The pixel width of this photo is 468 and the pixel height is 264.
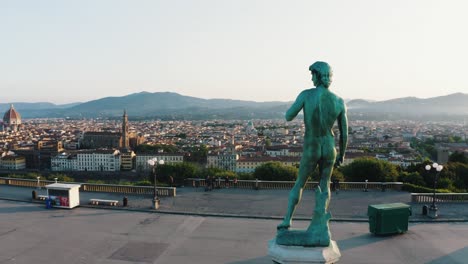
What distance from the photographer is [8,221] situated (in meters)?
14.5

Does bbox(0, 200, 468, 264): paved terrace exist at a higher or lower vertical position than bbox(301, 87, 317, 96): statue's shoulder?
lower

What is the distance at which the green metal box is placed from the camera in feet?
41.0

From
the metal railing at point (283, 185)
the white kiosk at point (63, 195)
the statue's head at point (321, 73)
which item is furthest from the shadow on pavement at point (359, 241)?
the white kiosk at point (63, 195)

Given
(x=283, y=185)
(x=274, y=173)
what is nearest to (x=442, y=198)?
(x=283, y=185)

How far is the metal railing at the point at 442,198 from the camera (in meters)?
17.2

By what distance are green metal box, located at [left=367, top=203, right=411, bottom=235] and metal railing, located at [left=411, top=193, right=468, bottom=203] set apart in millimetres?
4853

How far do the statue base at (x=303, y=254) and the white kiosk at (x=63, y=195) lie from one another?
39.1 ft

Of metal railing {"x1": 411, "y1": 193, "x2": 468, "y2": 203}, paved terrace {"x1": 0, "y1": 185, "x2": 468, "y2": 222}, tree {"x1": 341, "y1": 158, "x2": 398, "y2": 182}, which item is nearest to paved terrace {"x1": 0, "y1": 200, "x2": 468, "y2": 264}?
paved terrace {"x1": 0, "y1": 185, "x2": 468, "y2": 222}

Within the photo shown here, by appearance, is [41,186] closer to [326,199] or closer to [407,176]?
[326,199]

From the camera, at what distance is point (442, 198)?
57.5 ft

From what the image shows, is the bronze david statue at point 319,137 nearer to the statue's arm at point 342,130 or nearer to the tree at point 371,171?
the statue's arm at point 342,130

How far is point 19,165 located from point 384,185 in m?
99.4

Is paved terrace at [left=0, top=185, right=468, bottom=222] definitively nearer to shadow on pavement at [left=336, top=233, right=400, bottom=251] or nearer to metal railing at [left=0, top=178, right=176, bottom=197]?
metal railing at [left=0, top=178, right=176, bottom=197]

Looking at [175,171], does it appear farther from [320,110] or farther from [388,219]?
[320,110]
